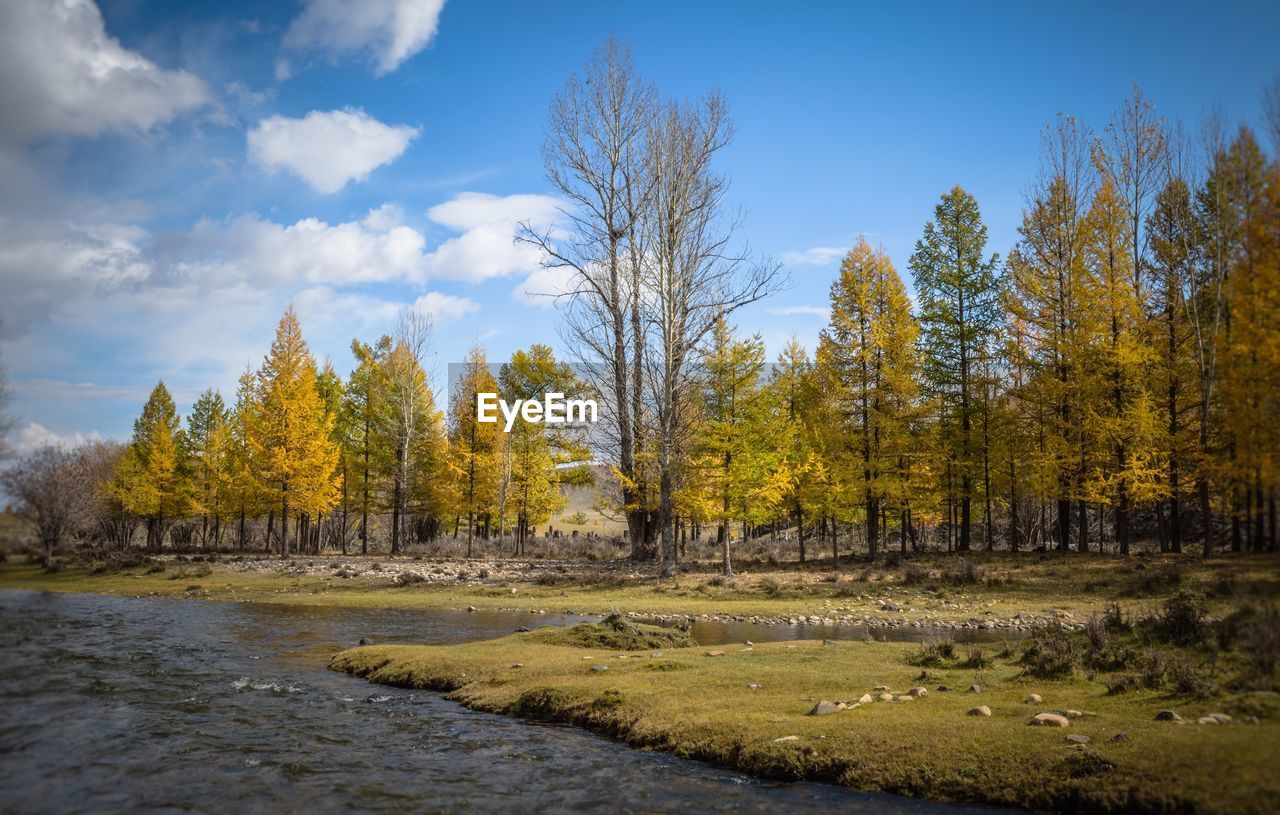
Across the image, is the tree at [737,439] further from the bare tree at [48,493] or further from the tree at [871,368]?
the bare tree at [48,493]

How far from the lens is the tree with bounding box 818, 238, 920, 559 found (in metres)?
29.4

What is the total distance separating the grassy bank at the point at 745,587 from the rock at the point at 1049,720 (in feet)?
16.4

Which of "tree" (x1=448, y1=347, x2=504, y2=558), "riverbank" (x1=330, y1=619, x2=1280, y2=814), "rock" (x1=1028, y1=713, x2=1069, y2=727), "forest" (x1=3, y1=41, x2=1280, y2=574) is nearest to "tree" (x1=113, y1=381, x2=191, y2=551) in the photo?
"forest" (x1=3, y1=41, x2=1280, y2=574)

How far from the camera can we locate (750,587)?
23.7 meters

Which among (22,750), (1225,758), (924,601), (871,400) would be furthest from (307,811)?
(871,400)

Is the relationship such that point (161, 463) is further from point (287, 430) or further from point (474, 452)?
point (474, 452)

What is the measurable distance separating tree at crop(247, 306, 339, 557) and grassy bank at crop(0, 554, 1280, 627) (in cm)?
472

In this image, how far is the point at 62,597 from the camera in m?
7.42

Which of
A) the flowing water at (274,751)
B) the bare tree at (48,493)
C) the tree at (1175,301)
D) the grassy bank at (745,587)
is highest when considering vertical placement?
the tree at (1175,301)

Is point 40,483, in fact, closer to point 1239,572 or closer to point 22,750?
point 22,750

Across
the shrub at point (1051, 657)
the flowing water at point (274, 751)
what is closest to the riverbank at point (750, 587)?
the shrub at point (1051, 657)

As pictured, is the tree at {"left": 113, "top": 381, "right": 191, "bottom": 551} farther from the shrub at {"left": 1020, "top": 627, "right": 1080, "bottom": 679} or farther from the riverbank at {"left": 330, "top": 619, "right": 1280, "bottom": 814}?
the shrub at {"left": 1020, "top": 627, "right": 1080, "bottom": 679}

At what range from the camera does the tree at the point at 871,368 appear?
96.5ft

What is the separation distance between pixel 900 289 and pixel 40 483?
29578 millimetres
